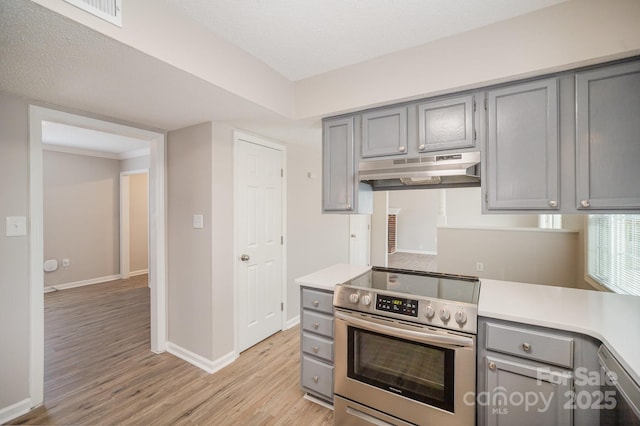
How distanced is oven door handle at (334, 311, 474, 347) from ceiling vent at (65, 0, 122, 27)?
1962 mm

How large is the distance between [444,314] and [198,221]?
2.08 meters

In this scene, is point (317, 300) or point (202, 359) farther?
point (202, 359)

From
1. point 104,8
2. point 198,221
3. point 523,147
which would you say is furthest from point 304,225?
point 104,8

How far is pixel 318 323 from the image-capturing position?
202 centimetres

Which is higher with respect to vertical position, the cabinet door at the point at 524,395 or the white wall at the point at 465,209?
the white wall at the point at 465,209

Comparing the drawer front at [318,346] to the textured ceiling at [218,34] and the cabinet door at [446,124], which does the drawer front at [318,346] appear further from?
the textured ceiling at [218,34]

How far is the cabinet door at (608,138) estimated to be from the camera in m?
1.45

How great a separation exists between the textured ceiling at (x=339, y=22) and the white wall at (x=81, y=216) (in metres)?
4.88

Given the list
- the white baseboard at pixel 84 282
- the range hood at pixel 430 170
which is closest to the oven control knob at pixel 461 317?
the range hood at pixel 430 170

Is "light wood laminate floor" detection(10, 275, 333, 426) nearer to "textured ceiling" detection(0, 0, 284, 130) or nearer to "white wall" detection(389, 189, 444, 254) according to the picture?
"textured ceiling" detection(0, 0, 284, 130)

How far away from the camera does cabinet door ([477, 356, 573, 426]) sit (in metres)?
1.32

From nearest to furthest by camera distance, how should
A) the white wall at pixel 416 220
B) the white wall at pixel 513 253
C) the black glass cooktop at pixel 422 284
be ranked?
the black glass cooktop at pixel 422 284 < the white wall at pixel 513 253 < the white wall at pixel 416 220

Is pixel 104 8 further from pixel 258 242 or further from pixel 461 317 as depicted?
pixel 461 317

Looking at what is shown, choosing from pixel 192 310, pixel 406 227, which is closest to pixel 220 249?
pixel 192 310
